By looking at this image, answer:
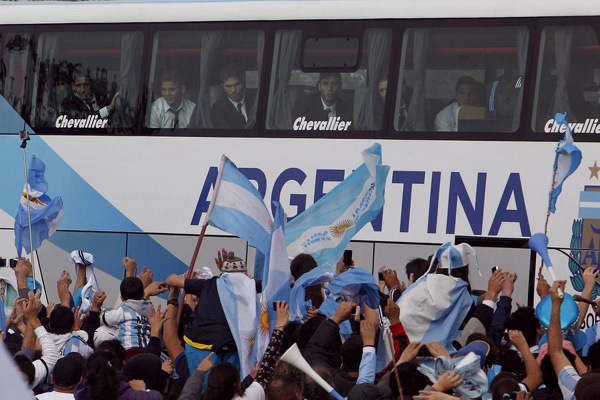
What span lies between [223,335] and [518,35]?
5.60 metres

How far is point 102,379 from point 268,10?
7.53m

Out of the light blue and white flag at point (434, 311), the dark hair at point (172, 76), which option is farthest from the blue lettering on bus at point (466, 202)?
the light blue and white flag at point (434, 311)

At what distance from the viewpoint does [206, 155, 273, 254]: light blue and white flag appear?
8953 mm

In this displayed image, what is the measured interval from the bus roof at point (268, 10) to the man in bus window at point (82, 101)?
68 centimetres

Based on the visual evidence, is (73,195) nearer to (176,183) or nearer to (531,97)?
(176,183)

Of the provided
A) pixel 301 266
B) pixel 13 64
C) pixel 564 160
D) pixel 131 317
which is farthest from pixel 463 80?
pixel 13 64

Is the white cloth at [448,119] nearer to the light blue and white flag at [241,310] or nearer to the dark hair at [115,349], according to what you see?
the light blue and white flag at [241,310]

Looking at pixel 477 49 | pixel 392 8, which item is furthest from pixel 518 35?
pixel 392 8

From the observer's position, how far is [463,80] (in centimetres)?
1203

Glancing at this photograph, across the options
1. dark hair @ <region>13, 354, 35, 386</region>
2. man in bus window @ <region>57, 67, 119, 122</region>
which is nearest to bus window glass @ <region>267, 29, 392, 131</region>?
man in bus window @ <region>57, 67, 119, 122</region>

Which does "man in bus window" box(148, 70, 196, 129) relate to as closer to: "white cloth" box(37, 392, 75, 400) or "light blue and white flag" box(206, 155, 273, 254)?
"light blue and white flag" box(206, 155, 273, 254)

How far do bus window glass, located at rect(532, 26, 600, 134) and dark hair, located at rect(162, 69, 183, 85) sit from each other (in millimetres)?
4023

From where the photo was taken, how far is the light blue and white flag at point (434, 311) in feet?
25.1

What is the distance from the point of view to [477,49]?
39.5ft
